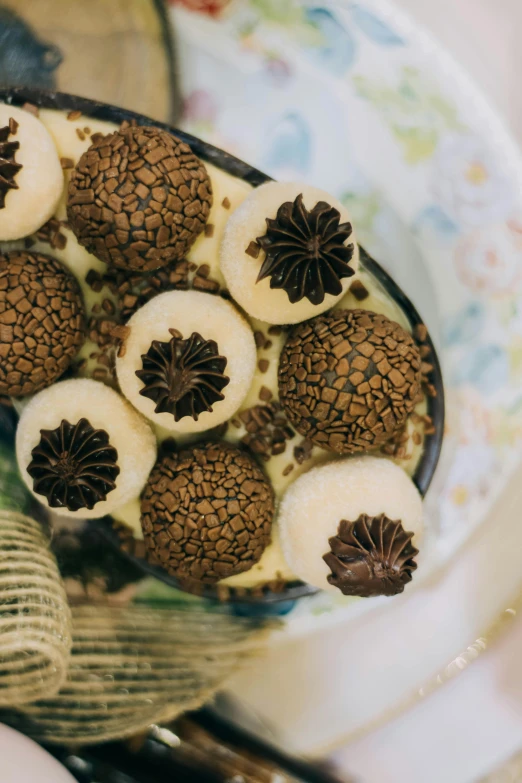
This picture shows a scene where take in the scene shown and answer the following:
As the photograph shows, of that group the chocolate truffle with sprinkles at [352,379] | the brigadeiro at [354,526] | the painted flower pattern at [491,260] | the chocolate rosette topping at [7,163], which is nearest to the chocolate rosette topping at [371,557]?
the brigadeiro at [354,526]

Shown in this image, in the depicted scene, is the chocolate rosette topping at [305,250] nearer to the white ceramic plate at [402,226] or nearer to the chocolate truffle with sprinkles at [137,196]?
the chocolate truffle with sprinkles at [137,196]

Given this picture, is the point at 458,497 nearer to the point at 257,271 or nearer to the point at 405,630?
the point at 405,630

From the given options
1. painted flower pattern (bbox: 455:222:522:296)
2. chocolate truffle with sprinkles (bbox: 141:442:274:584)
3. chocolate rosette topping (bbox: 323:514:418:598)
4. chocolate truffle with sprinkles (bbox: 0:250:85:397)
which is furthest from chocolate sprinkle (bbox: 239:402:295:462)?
painted flower pattern (bbox: 455:222:522:296)

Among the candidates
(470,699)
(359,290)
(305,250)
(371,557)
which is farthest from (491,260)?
(470,699)

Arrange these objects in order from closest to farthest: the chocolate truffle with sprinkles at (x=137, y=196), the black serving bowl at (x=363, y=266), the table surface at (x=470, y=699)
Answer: the chocolate truffle with sprinkles at (x=137, y=196) < the black serving bowl at (x=363, y=266) < the table surface at (x=470, y=699)

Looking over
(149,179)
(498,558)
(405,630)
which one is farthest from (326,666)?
(149,179)

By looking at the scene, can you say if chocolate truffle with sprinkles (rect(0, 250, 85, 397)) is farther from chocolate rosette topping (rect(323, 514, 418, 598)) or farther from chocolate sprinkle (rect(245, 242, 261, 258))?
chocolate rosette topping (rect(323, 514, 418, 598))
